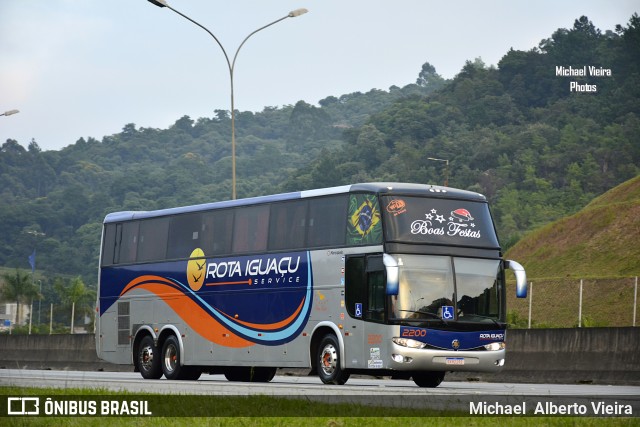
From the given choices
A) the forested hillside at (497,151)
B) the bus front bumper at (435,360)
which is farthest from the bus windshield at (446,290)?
the forested hillside at (497,151)

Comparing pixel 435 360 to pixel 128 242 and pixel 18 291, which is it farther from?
pixel 18 291

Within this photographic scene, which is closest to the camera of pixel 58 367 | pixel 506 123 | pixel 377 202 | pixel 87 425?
pixel 87 425

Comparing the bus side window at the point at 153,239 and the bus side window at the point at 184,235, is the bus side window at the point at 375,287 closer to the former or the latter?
the bus side window at the point at 184,235

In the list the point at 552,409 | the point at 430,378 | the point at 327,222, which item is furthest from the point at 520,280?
the point at 552,409

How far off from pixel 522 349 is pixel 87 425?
52.1ft

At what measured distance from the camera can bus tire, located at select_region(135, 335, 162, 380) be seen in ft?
96.0

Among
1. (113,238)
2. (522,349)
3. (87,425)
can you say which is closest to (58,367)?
(113,238)

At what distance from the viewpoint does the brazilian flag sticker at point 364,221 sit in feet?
76.0

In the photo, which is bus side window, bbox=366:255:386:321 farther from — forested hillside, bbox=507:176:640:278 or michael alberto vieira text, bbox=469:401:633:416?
forested hillside, bbox=507:176:640:278

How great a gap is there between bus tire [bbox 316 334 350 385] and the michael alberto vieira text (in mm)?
8353

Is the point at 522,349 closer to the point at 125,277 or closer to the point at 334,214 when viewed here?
the point at 334,214

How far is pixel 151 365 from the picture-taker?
29.3 meters

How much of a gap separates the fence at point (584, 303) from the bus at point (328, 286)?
26.6m

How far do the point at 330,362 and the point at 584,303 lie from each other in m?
36.6
